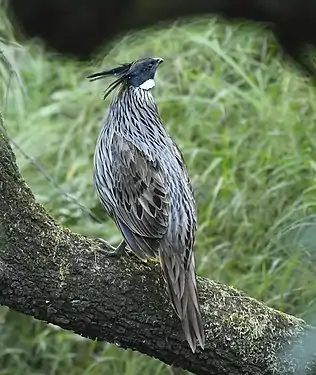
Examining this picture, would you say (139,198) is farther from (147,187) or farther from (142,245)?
(142,245)

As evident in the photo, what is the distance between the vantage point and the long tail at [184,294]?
249 cm

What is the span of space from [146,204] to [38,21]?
1277 millimetres

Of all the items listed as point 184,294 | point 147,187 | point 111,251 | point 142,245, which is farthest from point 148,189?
point 184,294

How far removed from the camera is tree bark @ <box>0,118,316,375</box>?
2.29 meters

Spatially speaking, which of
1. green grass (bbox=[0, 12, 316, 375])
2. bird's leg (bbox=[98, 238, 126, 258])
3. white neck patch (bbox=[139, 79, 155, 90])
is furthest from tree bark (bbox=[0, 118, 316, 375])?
green grass (bbox=[0, 12, 316, 375])

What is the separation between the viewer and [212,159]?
15.6ft

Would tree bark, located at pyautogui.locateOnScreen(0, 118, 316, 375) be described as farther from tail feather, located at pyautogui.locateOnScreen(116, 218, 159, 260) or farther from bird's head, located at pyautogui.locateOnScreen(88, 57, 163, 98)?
bird's head, located at pyautogui.locateOnScreen(88, 57, 163, 98)

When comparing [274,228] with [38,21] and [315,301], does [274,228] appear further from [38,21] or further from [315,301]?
[38,21]

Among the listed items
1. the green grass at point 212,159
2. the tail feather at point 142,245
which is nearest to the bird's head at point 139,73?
the tail feather at point 142,245

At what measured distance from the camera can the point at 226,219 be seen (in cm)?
450

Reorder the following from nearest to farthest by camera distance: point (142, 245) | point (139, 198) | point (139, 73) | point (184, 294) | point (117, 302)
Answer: point (117, 302) < point (184, 294) < point (142, 245) < point (139, 198) < point (139, 73)

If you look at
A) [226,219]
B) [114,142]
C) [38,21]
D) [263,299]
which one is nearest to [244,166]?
[226,219]

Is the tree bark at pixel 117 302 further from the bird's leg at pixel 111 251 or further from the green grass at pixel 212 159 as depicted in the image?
the green grass at pixel 212 159

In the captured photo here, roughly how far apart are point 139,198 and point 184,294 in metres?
0.39
